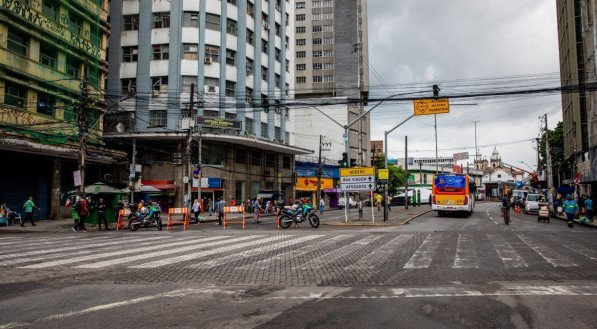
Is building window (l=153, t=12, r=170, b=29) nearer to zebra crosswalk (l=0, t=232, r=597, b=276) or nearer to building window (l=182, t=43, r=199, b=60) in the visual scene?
building window (l=182, t=43, r=199, b=60)

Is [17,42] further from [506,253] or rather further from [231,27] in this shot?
[506,253]

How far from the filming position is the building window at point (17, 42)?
83.0ft

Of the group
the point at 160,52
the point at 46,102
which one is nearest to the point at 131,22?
the point at 160,52

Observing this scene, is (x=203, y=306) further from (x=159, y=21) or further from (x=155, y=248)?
(x=159, y=21)

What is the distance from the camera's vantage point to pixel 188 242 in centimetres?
1406

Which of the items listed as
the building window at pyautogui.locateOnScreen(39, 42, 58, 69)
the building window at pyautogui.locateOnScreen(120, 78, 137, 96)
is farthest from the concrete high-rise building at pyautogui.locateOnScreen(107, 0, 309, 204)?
the building window at pyautogui.locateOnScreen(39, 42, 58, 69)

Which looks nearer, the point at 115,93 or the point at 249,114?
the point at 115,93

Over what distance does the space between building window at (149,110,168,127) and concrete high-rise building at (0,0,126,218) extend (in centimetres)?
541

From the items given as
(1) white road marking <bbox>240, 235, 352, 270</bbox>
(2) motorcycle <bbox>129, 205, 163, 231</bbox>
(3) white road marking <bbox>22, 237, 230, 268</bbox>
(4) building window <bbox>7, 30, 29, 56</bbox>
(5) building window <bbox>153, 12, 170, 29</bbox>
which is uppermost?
(5) building window <bbox>153, 12, 170, 29</bbox>

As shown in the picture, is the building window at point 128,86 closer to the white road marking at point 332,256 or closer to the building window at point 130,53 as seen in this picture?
the building window at point 130,53

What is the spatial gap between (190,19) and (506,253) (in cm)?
3421

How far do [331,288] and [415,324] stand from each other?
7.32 feet

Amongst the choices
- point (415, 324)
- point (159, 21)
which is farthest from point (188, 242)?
point (159, 21)

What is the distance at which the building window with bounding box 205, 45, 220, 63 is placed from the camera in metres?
38.4
